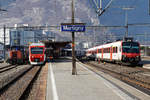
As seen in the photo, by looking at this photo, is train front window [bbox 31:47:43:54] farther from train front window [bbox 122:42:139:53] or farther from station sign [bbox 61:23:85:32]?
station sign [bbox 61:23:85:32]

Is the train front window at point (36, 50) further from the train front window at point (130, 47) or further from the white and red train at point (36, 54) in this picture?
the train front window at point (130, 47)

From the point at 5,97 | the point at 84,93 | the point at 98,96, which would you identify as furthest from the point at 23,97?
the point at 98,96

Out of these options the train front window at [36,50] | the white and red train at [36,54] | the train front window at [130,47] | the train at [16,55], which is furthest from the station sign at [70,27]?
the train at [16,55]

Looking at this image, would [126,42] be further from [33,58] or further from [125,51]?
[33,58]

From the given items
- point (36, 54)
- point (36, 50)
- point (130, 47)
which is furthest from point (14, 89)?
point (36, 50)

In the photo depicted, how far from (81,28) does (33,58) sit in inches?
650

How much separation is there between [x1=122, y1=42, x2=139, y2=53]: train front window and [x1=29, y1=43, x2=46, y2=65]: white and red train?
11005 millimetres

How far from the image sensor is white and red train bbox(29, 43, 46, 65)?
30.3m

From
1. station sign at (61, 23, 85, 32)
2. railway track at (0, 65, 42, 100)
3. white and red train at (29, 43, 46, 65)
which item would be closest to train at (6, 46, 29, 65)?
white and red train at (29, 43, 46, 65)

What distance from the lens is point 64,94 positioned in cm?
884

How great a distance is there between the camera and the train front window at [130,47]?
85.7ft

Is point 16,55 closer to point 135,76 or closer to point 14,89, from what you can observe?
point 135,76

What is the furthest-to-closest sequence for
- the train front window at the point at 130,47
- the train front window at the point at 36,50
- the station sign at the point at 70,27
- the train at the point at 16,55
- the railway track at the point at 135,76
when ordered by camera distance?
1. the train at the point at 16,55
2. the train front window at the point at 36,50
3. the train front window at the point at 130,47
4. the station sign at the point at 70,27
5. the railway track at the point at 135,76

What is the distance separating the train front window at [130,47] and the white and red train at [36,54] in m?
11.0
